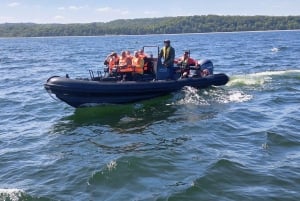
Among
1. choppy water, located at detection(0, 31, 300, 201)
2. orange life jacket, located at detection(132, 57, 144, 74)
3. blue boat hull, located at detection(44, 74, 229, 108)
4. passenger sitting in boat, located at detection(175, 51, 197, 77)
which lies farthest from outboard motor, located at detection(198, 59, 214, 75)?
orange life jacket, located at detection(132, 57, 144, 74)

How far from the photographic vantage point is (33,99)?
60.6 ft

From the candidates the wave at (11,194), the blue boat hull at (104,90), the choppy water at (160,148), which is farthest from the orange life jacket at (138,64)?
the wave at (11,194)

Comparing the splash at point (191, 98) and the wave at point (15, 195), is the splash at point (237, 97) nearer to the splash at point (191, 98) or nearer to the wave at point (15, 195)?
the splash at point (191, 98)

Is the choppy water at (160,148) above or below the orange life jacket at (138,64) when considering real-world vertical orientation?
below

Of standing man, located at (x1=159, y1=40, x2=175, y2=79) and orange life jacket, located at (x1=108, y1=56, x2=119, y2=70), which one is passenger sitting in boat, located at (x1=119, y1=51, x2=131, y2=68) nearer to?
orange life jacket, located at (x1=108, y1=56, x2=119, y2=70)

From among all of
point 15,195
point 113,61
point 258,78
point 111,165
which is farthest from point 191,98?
point 15,195

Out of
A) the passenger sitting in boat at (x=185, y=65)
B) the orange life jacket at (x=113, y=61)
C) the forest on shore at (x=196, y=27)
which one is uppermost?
the orange life jacket at (x=113, y=61)

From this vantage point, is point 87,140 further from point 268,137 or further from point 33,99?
point 33,99

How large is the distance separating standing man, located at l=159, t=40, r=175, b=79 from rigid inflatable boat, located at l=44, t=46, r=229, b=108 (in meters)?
0.25

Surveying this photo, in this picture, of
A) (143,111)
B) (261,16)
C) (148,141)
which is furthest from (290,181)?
(261,16)

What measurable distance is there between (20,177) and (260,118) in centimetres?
703

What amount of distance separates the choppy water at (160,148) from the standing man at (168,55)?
1.04 metres

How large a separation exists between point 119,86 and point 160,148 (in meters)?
4.38

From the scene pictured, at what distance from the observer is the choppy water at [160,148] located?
26.7ft
